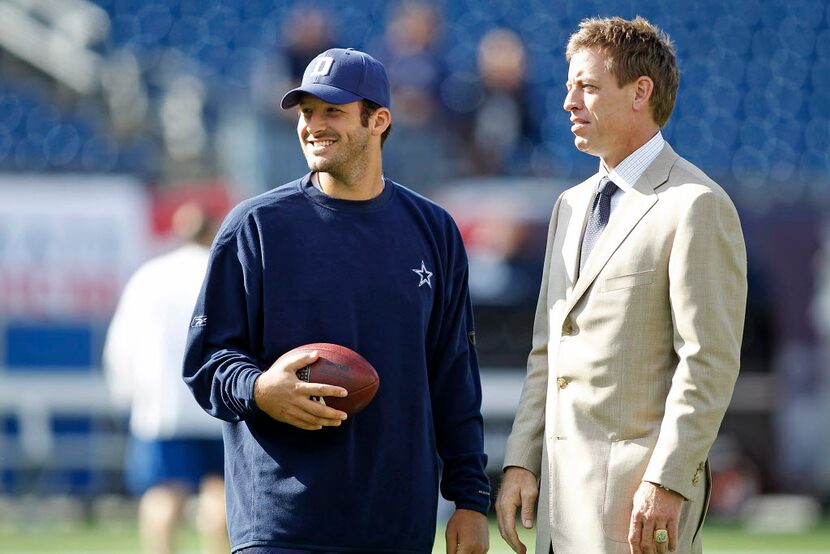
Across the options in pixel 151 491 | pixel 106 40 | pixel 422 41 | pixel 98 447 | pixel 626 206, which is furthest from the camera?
pixel 106 40

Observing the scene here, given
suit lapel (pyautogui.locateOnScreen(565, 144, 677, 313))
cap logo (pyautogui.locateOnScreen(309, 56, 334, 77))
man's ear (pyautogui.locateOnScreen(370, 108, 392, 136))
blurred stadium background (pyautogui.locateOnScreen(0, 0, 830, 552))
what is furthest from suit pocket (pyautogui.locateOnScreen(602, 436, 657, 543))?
blurred stadium background (pyautogui.locateOnScreen(0, 0, 830, 552))

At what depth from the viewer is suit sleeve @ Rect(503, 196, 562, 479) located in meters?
3.81

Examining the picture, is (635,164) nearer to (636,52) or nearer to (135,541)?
(636,52)

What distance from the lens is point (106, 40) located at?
44.9 ft

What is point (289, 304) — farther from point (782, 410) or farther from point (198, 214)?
point (782, 410)

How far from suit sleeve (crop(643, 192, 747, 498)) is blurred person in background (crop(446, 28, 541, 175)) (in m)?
8.60

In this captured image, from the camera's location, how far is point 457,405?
3992 millimetres

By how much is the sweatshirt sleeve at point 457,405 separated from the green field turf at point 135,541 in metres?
5.01

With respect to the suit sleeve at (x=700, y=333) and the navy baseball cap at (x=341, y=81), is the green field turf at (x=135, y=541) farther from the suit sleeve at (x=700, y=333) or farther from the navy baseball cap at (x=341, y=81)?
the suit sleeve at (x=700, y=333)

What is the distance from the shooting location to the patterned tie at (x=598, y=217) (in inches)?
145

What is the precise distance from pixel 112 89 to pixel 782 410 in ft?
22.0

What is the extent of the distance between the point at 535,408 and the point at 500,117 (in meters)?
8.68

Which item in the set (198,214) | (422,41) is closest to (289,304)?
(198,214)

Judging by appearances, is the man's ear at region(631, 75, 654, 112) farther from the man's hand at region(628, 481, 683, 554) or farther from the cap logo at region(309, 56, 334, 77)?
the man's hand at region(628, 481, 683, 554)
